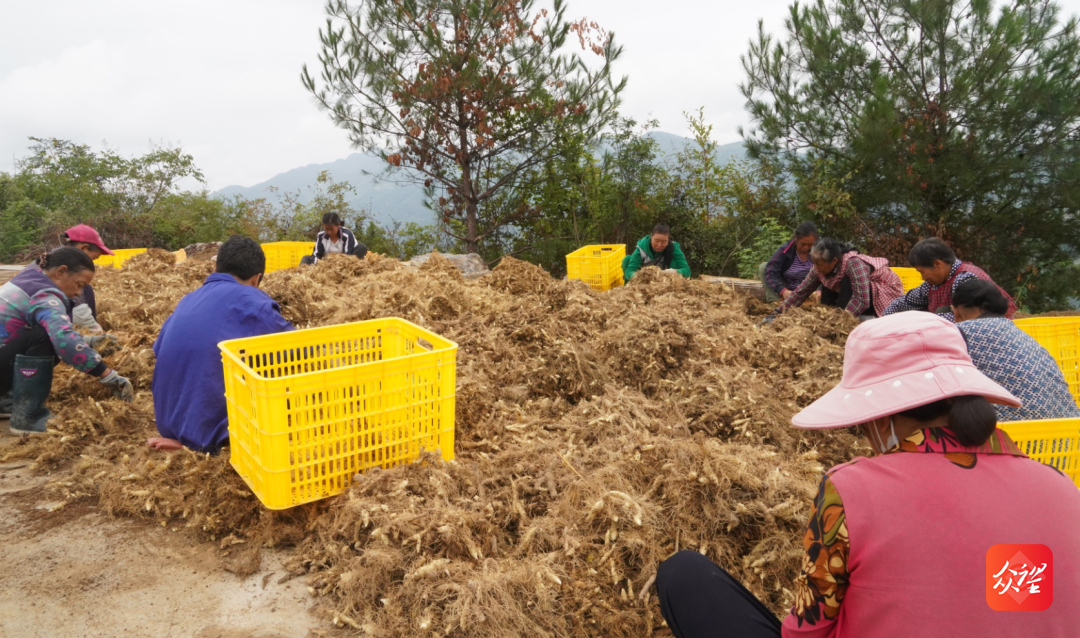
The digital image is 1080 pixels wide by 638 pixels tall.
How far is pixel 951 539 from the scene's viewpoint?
1149 millimetres

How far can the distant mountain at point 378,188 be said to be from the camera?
10.2 metres

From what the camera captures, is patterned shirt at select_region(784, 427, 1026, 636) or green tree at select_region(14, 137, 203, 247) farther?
green tree at select_region(14, 137, 203, 247)

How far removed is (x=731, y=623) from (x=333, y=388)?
1.57m

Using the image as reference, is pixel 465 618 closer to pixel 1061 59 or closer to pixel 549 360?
pixel 549 360

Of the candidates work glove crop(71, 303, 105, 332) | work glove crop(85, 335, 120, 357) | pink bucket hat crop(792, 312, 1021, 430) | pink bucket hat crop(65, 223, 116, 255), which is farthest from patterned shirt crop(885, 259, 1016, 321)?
work glove crop(71, 303, 105, 332)

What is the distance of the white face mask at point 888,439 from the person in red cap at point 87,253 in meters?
4.48

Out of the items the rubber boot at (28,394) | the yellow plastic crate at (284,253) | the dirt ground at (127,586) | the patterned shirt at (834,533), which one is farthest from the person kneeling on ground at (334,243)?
the patterned shirt at (834,533)

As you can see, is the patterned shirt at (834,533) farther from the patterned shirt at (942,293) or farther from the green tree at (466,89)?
the green tree at (466,89)

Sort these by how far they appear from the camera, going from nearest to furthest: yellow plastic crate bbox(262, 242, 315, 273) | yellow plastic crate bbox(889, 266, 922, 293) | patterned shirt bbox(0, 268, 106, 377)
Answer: patterned shirt bbox(0, 268, 106, 377) < yellow plastic crate bbox(889, 266, 922, 293) < yellow plastic crate bbox(262, 242, 315, 273)

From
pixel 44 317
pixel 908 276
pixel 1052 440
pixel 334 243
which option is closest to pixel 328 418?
pixel 44 317

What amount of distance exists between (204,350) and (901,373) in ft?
8.85

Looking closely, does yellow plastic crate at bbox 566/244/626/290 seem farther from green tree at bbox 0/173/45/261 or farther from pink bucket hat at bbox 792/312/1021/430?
green tree at bbox 0/173/45/261

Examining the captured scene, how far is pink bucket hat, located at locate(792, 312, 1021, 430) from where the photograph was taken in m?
1.25

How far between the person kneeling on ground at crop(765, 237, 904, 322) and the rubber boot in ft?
14.9
